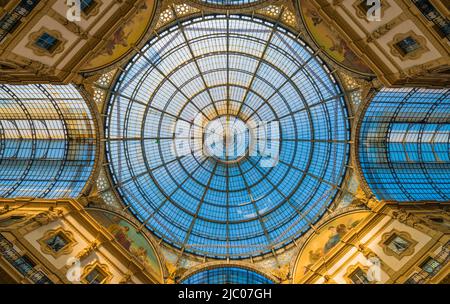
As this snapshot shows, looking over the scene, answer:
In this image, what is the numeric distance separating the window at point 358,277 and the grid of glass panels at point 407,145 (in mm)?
5983

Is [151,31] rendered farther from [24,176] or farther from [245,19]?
[24,176]

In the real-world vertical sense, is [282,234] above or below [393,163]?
below

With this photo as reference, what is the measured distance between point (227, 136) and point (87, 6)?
1727 cm

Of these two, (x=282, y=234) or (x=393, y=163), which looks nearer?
(x=393, y=163)

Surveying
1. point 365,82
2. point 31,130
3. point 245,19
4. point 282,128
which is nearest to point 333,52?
point 365,82

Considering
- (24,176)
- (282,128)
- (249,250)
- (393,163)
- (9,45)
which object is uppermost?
(282,128)

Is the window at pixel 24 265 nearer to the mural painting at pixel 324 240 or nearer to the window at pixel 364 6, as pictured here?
the mural painting at pixel 324 240

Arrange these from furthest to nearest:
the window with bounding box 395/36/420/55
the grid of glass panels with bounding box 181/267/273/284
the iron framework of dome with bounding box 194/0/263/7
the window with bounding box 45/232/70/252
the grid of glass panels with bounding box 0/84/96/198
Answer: the grid of glass panels with bounding box 181/267/273/284
the grid of glass panels with bounding box 0/84/96/198
the iron framework of dome with bounding box 194/0/263/7
the window with bounding box 45/232/70/252
the window with bounding box 395/36/420/55

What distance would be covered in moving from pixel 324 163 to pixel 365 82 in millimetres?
8165

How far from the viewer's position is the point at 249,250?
2897 centimetres

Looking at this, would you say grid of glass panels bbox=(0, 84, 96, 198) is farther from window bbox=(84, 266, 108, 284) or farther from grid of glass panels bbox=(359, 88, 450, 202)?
grid of glass panels bbox=(359, 88, 450, 202)

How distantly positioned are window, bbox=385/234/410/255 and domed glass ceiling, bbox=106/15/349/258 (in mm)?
6442

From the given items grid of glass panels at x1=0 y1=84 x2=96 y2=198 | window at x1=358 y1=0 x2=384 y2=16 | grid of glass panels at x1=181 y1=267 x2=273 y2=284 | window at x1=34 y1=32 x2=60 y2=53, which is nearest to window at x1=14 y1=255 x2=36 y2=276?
grid of glass panels at x1=0 y1=84 x2=96 y2=198

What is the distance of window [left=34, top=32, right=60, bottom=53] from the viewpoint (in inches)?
667
